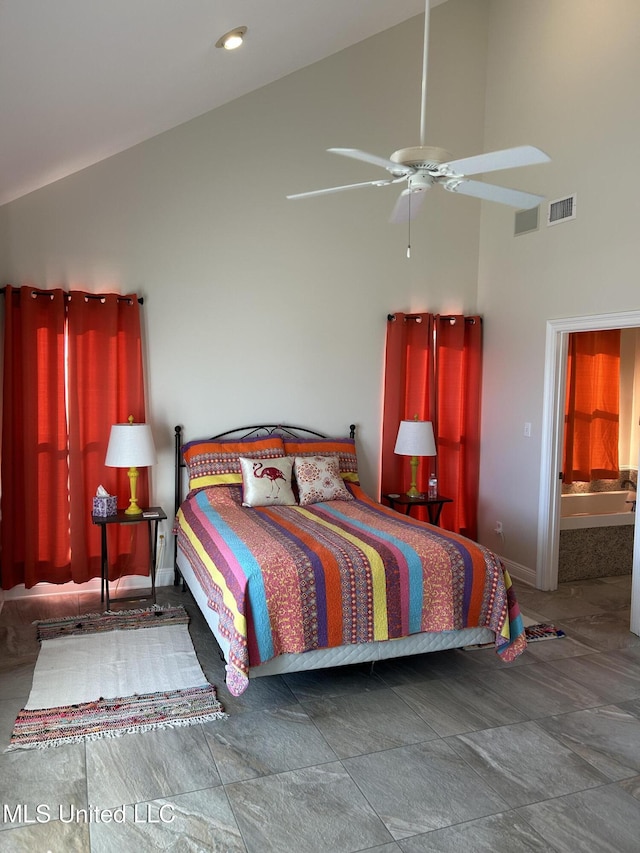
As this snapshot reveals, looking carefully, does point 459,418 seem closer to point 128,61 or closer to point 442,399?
point 442,399

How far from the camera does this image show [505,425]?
5012 millimetres

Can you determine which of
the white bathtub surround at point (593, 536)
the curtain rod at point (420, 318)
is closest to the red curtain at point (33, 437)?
the curtain rod at point (420, 318)

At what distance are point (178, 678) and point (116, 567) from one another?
1.47 m

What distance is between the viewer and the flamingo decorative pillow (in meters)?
4.23

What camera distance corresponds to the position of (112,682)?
3.12 metres

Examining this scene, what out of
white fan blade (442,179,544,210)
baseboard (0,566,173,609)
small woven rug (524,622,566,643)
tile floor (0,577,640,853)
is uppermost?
white fan blade (442,179,544,210)

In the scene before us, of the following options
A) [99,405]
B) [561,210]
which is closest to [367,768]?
[99,405]

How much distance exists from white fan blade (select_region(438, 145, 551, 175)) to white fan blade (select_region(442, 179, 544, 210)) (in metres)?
0.12

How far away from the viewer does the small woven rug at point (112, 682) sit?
2.75m

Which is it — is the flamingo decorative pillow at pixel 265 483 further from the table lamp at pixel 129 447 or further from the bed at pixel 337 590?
the table lamp at pixel 129 447

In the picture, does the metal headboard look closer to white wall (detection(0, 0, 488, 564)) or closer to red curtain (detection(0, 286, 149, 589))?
white wall (detection(0, 0, 488, 564))

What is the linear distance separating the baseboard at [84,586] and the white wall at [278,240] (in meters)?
0.55

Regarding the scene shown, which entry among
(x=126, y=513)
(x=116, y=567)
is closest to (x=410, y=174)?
(x=126, y=513)

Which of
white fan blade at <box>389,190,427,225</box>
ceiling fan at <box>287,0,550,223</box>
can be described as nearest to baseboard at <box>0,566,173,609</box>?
white fan blade at <box>389,190,427,225</box>
